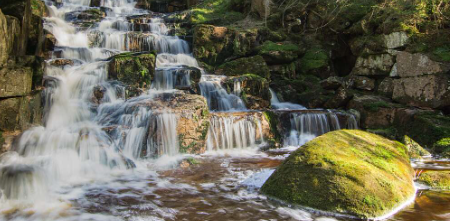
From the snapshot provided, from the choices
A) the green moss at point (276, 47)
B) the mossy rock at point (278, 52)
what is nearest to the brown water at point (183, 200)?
the mossy rock at point (278, 52)

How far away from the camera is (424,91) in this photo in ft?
30.3

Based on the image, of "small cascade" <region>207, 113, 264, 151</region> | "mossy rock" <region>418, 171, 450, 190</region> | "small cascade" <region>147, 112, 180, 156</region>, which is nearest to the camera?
"mossy rock" <region>418, 171, 450, 190</region>

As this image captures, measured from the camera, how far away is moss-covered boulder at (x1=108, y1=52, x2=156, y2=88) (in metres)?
9.52

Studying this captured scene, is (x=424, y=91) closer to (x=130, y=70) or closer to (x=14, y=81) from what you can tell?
(x=130, y=70)

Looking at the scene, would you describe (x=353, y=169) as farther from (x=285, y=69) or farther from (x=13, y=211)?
(x=285, y=69)

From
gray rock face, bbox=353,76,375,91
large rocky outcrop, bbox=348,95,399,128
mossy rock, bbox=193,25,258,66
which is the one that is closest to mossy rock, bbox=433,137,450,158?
large rocky outcrop, bbox=348,95,399,128

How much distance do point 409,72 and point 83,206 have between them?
384 inches

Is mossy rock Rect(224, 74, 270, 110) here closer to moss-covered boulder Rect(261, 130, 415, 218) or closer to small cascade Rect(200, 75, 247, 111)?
small cascade Rect(200, 75, 247, 111)

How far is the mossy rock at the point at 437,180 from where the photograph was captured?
4691mm

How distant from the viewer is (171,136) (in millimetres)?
7148

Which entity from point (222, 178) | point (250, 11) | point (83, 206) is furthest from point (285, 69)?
point (83, 206)

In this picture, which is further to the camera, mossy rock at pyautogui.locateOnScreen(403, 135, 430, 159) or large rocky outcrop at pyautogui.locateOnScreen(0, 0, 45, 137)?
mossy rock at pyautogui.locateOnScreen(403, 135, 430, 159)

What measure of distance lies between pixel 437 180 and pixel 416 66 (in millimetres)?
5919

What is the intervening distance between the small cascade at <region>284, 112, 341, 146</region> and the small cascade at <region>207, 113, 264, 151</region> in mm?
1175
